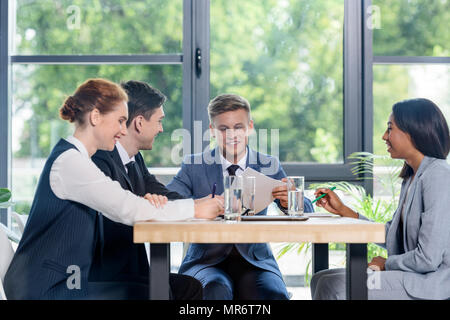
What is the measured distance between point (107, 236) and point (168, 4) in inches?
76.0

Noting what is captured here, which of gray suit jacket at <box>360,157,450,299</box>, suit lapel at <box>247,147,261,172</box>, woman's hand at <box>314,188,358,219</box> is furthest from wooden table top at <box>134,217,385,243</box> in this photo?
suit lapel at <box>247,147,261,172</box>

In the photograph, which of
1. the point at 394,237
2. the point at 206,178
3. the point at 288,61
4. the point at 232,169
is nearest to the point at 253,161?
the point at 232,169

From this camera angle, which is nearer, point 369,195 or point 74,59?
point 369,195

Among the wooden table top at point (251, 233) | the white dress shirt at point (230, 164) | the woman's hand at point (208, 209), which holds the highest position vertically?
the white dress shirt at point (230, 164)

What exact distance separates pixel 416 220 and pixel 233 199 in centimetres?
66

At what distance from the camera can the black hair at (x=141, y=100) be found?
7.88ft

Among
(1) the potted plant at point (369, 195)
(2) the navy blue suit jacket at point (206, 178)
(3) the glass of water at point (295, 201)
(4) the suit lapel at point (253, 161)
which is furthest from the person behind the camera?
(1) the potted plant at point (369, 195)

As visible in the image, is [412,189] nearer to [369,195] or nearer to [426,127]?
[426,127]

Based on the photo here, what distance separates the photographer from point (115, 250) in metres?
1.97

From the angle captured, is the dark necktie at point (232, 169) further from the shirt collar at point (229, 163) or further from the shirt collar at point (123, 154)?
the shirt collar at point (123, 154)

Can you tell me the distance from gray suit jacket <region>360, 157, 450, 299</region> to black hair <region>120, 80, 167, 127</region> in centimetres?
123

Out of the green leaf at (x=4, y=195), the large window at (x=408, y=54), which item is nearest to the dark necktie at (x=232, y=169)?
the green leaf at (x=4, y=195)

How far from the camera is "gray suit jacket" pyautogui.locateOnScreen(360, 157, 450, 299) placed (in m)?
1.70

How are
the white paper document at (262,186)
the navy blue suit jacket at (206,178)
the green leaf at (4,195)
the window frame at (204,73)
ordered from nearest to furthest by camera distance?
the white paper document at (262,186), the navy blue suit jacket at (206,178), the green leaf at (4,195), the window frame at (204,73)
